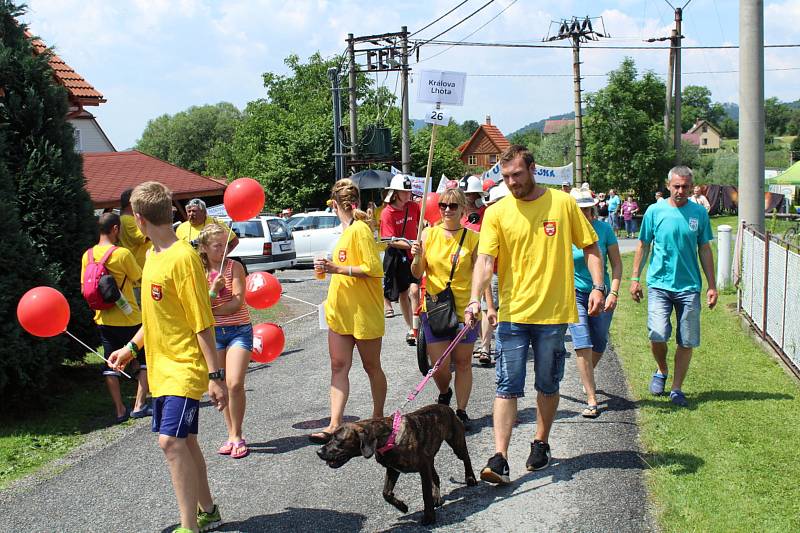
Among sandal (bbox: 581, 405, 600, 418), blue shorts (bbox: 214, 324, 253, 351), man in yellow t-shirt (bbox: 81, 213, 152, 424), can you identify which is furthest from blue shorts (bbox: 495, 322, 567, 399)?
man in yellow t-shirt (bbox: 81, 213, 152, 424)

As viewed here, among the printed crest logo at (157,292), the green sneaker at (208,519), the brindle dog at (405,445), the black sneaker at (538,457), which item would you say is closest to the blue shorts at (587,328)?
the black sneaker at (538,457)

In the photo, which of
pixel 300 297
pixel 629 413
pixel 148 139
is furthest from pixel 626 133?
pixel 148 139

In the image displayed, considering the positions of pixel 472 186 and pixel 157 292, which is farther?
pixel 472 186

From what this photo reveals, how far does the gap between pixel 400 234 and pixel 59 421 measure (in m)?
4.26

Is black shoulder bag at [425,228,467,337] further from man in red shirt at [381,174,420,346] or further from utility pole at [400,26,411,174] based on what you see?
utility pole at [400,26,411,174]

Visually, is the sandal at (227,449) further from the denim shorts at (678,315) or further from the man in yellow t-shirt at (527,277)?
the denim shorts at (678,315)

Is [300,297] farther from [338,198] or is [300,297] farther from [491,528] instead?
[491,528]

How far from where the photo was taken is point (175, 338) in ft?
13.7

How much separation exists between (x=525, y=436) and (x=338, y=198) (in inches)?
89.7

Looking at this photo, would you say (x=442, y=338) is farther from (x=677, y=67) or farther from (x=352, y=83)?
(x=677, y=67)

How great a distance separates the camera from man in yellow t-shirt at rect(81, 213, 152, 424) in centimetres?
716

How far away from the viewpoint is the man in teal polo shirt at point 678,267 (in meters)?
6.79

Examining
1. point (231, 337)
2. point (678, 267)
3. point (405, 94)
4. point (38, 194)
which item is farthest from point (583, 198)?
point (405, 94)

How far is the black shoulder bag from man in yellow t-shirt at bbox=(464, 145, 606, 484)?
0.89 m
